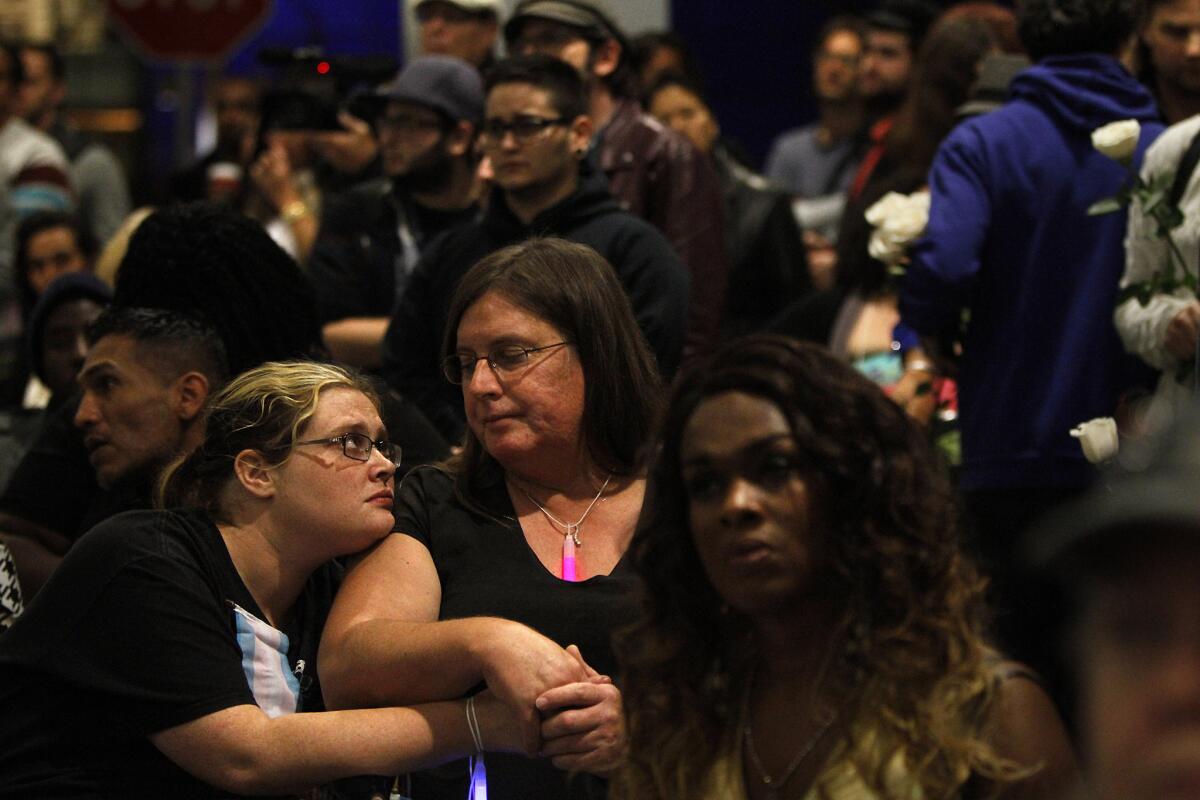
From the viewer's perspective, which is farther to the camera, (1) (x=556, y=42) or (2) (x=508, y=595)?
(1) (x=556, y=42)

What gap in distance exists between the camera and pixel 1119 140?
13.3 feet

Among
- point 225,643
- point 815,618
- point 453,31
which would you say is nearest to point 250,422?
point 225,643

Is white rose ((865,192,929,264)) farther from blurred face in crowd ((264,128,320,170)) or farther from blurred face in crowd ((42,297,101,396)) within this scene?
blurred face in crowd ((264,128,320,170))

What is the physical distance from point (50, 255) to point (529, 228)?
278 centimetres

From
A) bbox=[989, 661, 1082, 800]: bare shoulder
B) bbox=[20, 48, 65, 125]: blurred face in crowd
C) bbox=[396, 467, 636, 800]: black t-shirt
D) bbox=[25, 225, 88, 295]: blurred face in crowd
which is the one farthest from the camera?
bbox=[20, 48, 65, 125]: blurred face in crowd

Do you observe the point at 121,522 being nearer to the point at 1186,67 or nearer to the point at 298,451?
the point at 298,451

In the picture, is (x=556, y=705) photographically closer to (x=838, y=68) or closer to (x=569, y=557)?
(x=569, y=557)

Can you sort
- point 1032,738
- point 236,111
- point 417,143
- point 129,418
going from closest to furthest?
point 1032,738 < point 129,418 < point 417,143 < point 236,111

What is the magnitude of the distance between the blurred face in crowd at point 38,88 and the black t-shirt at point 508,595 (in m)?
6.21

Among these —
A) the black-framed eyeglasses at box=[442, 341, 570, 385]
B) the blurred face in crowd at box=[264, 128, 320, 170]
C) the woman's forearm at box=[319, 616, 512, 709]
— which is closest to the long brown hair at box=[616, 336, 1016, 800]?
the woman's forearm at box=[319, 616, 512, 709]

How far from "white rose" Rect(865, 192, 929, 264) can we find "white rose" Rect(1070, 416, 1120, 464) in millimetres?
784

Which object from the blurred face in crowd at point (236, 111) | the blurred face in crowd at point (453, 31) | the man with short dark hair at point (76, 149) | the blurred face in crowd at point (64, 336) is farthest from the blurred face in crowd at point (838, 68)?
the blurred face in crowd at point (64, 336)

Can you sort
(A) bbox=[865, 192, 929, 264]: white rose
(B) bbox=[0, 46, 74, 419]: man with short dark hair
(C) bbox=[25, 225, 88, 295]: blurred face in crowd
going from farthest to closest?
(B) bbox=[0, 46, 74, 419]: man with short dark hair → (C) bbox=[25, 225, 88, 295]: blurred face in crowd → (A) bbox=[865, 192, 929, 264]: white rose

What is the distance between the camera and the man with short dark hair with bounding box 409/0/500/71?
22.1 ft
